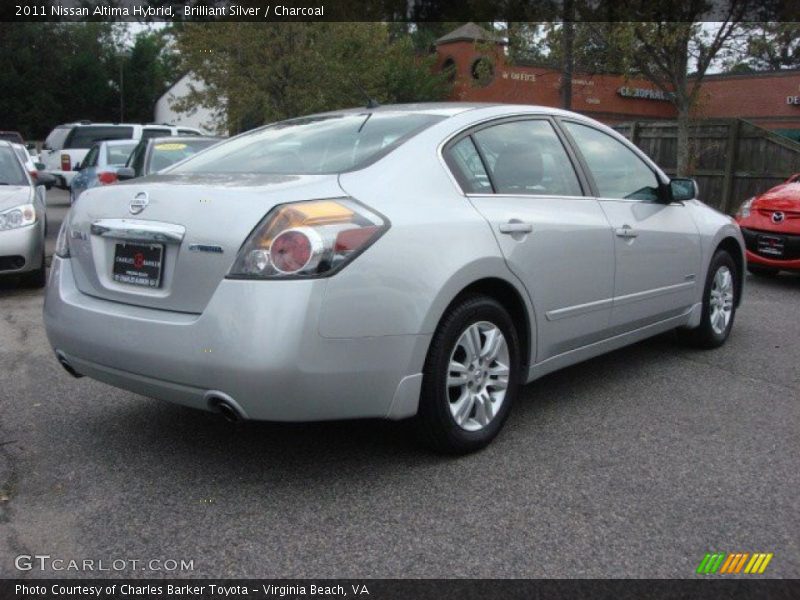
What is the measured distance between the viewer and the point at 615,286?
4.45 metres

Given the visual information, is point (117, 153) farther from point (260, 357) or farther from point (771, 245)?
point (260, 357)

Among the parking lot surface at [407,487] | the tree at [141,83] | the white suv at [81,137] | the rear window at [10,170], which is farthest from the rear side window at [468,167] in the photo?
the tree at [141,83]

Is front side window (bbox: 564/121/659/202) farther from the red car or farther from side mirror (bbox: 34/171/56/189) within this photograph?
side mirror (bbox: 34/171/56/189)

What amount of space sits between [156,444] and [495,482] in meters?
1.58

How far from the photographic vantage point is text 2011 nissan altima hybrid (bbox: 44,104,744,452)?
9.89 feet

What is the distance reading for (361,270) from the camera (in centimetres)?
306

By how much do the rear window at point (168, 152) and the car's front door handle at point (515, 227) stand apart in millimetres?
6934

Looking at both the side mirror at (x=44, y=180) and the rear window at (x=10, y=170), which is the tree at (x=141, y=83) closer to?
the side mirror at (x=44, y=180)

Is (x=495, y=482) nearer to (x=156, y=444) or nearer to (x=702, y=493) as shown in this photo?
(x=702, y=493)

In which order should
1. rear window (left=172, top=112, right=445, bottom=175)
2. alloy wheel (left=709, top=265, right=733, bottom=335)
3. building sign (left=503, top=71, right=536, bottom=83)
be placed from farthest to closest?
building sign (left=503, top=71, right=536, bottom=83)
alloy wheel (left=709, top=265, right=733, bottom=335)
rear window (left=172, top=112, right=445, bottom=175)

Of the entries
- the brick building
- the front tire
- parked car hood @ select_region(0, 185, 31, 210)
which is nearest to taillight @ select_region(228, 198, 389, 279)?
the front tire

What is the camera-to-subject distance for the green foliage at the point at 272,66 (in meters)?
21.6
